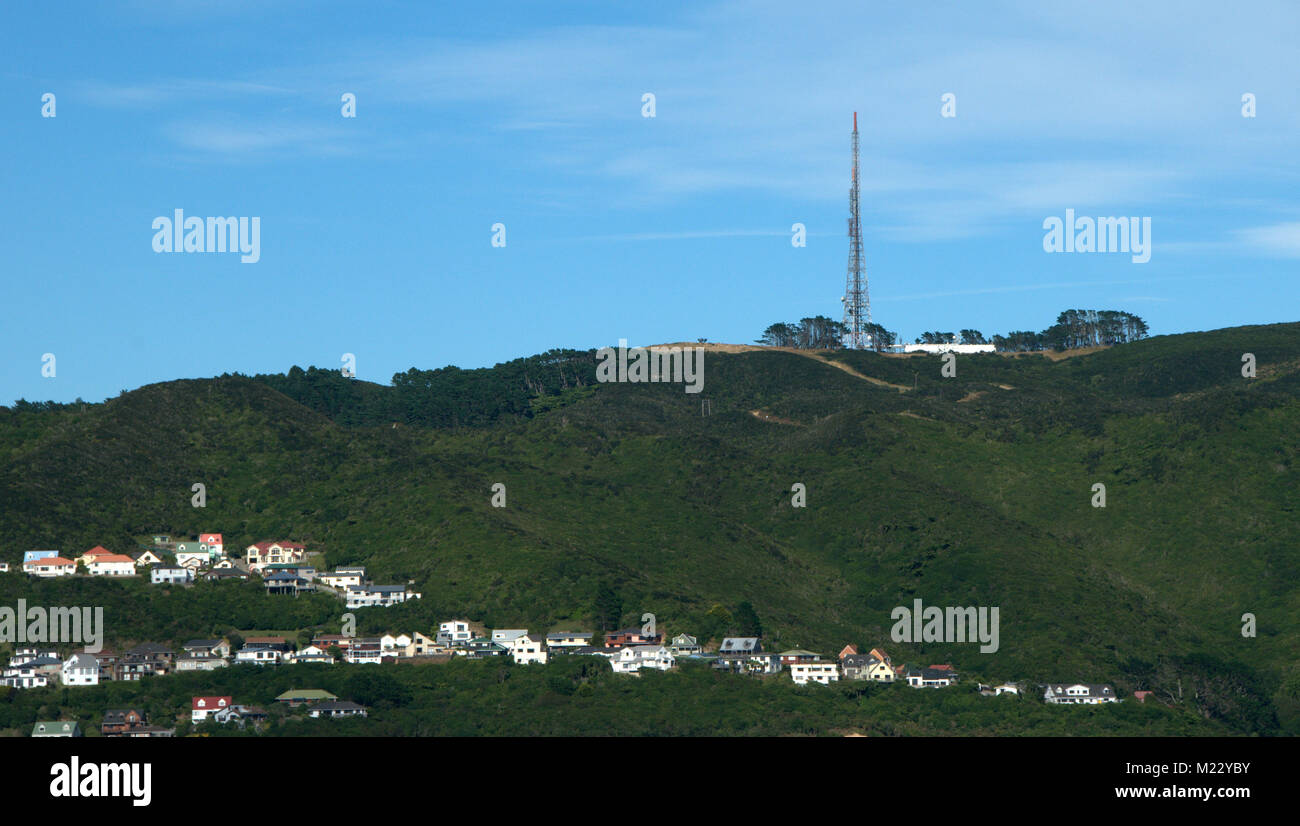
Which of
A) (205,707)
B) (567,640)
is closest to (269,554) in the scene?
(567,640)

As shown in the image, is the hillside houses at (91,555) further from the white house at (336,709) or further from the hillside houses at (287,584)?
the white house at (336,709)

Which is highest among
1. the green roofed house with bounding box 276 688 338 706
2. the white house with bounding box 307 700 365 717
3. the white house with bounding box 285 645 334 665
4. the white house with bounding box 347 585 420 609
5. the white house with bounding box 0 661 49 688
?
the white house with bounding box 347 585 420 609

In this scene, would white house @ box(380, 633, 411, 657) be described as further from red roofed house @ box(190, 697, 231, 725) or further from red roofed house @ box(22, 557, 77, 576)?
red roofed house @ box(22, 557, 77, 576)

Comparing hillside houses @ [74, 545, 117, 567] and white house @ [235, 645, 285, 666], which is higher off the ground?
hillside houses @ [74, 545, 117, 567]

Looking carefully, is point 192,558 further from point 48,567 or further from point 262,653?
point 262,653

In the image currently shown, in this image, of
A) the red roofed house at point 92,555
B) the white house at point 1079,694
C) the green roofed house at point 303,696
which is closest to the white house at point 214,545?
the red roofed house at point 92,555

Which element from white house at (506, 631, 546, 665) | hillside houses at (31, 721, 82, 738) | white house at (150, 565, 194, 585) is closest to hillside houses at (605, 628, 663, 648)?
white house at (506, 631, 546, 665)
